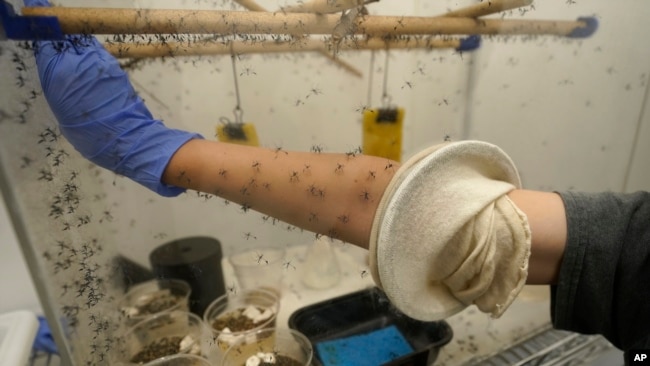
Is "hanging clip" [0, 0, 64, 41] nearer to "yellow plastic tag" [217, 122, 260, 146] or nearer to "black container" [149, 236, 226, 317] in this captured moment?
"yellow plastic tag" [217, 122, 260, 146]

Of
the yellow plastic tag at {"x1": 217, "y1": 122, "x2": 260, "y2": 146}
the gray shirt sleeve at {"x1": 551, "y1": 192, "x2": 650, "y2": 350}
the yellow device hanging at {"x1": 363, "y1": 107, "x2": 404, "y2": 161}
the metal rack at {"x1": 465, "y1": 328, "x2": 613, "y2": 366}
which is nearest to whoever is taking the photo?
the gray shirt sleeve at {"x1": 551, "y1": 192, "x2": 650, "y2": 350}

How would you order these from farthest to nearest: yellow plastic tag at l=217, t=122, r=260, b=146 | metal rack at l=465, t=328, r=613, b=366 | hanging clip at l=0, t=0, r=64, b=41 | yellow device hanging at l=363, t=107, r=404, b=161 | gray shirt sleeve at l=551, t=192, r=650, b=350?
1. metal rack at l=465, t=328, r=613, b=366
2. yellow device hanging at l=363, t=107, r=404, b=161
3. yellow plastic tag at l=217, t=122, r=260, b=146
4. gray shirt sleeve at l=551, t=192, r=650, b=350
5. hanging clip at l=0, t=0, r=64, b=41

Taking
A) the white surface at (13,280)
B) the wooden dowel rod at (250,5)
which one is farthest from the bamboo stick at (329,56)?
the white surface at (13,280)

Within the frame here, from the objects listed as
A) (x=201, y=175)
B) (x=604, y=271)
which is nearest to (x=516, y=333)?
(x=604, y=271)

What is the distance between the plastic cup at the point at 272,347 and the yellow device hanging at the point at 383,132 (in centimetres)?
39

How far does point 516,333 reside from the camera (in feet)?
2.96

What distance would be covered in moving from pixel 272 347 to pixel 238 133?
1.36 ft

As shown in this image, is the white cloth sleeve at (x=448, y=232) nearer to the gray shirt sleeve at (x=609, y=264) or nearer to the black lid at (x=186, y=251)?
the gray shirt sleeve at (x=609, y=264)

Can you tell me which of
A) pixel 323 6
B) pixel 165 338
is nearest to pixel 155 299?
pixel 165 338

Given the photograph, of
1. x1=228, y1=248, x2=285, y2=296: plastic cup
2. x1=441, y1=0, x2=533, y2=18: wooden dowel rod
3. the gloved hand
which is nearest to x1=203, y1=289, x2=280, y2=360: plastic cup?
x1=228, y1=248, x2=285, y2=296: plastic cup

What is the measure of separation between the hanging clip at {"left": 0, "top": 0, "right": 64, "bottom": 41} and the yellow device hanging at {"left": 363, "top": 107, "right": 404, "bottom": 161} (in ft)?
1.51

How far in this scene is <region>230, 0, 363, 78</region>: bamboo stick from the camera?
1.62 ft

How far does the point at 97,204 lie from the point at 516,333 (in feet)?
3.23

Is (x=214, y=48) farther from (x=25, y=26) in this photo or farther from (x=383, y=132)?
(x=383, y=132)
